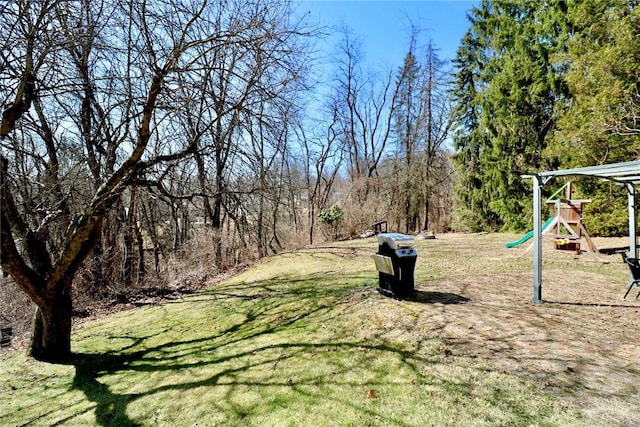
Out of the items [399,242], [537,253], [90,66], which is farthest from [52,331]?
[537,253]

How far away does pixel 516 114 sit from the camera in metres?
11.9

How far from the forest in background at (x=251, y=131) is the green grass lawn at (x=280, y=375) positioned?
968 mm

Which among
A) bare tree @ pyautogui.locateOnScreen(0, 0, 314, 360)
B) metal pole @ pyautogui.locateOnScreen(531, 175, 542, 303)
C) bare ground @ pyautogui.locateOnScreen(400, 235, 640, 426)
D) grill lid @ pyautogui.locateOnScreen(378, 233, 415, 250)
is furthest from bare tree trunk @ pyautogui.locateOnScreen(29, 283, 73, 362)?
metal pole @ pyautogui.locateOnScreen(531, 175, 542, 303)

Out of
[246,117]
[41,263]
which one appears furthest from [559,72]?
[41,263]

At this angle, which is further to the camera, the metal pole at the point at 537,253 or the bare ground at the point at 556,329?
the metal pole at the point at 537,253

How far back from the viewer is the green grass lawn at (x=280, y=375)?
238cm

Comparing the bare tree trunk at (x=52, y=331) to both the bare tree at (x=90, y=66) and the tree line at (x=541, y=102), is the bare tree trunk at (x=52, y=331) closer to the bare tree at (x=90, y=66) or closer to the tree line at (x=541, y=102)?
the bare tree at (x=90, y=66)

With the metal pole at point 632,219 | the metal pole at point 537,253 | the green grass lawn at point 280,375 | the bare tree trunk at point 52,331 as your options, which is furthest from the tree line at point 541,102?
the bare tree trunk at point 52,331

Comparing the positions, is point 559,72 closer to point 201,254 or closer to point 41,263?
point 201,254

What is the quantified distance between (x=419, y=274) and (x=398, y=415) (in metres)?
3.95

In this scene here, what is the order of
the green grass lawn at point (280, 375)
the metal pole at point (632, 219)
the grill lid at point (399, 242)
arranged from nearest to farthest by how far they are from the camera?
the green grass lawn at point (280, 375)
the grill lid at point (399, 242)
the metal pole at point (632, 219)

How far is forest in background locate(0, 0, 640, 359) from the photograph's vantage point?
156 inches

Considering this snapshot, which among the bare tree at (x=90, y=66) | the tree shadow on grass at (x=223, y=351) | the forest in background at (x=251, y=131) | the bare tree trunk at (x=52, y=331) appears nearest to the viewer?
the tree shadow on grass at (x=223, y=351)

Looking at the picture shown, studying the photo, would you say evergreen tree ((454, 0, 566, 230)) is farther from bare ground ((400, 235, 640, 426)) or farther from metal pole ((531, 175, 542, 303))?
metal pole ((531, 175, 542, 303))
